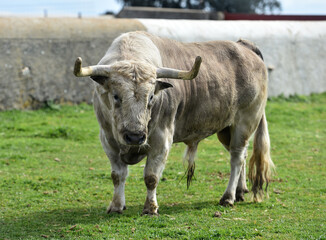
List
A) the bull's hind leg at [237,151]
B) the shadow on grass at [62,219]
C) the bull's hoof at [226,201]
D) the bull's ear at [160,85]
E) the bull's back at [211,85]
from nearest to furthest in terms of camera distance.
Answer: the shadow on grass at [62,219] → the bull's ear at [160,85] → the bull's back at [211,85] → the bull's hoof at [226,201] → the bull's hind leg at [237,151]

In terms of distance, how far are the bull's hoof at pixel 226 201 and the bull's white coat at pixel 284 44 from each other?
970 cm

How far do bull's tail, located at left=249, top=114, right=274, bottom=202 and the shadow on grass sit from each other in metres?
1.02

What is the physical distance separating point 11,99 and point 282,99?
9.09 metres

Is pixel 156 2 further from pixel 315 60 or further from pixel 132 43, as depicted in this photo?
pixel 132 43

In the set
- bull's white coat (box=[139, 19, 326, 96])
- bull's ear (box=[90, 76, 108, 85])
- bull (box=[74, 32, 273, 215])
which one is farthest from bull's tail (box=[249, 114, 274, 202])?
bull's white coat (box=[139, 19, 326, 96])

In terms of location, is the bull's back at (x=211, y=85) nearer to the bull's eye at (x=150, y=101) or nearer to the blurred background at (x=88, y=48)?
the bull's eye at (x=150, y=101)

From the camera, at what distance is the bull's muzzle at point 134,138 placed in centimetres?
660

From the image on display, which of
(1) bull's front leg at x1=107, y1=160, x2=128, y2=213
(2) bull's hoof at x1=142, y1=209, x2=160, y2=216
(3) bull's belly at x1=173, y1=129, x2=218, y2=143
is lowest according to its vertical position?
(2) bull's hoof at x1=142, y1=209, x2=160, y2=216

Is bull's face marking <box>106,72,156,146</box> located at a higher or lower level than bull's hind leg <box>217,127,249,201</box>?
higher

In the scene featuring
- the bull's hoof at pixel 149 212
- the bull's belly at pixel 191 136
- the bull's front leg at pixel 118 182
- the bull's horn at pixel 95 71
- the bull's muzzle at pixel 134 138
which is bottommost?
the bull's hoof at pixel 149 212

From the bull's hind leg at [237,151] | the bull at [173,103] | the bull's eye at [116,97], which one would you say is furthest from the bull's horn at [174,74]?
the bull's hind leg at [237,151]

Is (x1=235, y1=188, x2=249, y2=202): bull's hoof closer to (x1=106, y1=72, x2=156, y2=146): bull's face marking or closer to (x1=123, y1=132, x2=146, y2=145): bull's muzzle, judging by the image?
(x1=106, y1=72, x2=156, y2=146): bull's face marking

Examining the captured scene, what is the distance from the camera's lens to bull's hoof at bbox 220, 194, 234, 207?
8469 millimetres

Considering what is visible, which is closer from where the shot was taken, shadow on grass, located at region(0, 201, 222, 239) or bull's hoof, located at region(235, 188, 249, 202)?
shadow on grass, located at region(0, 201, 222, 239)
